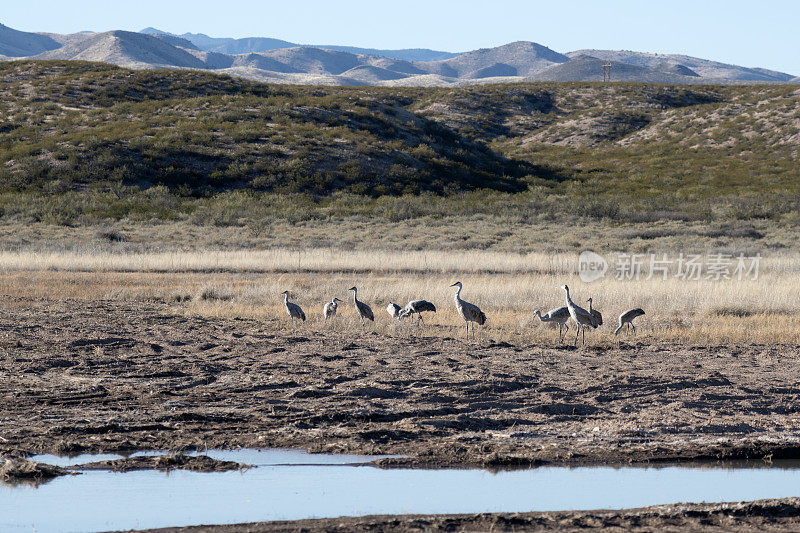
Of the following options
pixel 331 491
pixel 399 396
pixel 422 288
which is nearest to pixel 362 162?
pixel 422 288

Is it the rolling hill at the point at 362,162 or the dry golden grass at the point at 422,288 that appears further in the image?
the rolling hill at the point at 362,162

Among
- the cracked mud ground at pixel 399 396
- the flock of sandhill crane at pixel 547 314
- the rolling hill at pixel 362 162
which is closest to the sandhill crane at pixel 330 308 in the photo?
the flock of sandhill crane at pixel 547 314

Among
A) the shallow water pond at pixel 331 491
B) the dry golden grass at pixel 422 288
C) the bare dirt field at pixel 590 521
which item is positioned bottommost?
the dry golden grass at pixel 422 288

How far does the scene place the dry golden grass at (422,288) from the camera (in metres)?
18.2

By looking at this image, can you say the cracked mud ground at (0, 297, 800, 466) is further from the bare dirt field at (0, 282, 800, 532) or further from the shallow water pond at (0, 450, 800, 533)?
the shallow water pond at (0, 450, 800, 533)

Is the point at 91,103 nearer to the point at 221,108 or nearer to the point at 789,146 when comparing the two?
the point at 221,108

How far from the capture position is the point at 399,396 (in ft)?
37.5

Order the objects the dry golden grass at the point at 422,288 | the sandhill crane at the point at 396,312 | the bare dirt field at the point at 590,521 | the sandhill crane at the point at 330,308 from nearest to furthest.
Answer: the bare dirt field at the point at 590,521
the sandhill crane at the point at 396,312
the sandhill crane at the point at 330,308
the dry golden grass at the point at 422,288

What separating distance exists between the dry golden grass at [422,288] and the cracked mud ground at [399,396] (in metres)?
1.89

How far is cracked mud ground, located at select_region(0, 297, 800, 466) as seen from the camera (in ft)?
30.3

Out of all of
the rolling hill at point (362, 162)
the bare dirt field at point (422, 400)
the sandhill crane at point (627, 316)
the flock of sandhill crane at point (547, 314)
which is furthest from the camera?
the rolling hill at point (362, 162)

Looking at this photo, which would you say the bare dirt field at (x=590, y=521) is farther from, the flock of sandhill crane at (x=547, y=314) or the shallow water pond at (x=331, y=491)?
the flock of sandhill crane at (x=547, y=314)

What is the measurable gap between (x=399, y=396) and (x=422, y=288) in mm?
11460

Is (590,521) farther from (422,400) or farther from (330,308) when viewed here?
(330,308)
